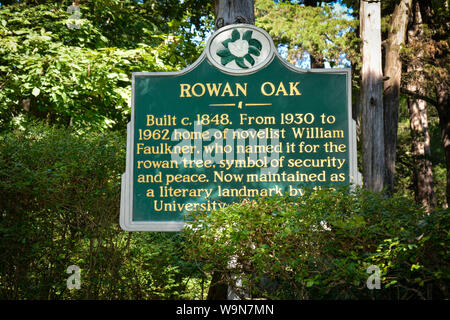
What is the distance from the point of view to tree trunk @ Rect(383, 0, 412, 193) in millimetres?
13812

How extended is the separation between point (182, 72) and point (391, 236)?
2926mm

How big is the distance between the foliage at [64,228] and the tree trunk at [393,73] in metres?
9.82

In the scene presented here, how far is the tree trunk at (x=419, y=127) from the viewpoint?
14773 mm

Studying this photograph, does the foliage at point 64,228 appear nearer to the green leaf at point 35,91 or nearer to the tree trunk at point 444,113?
the green leaf at point 35,91

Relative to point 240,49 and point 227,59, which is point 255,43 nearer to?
point 240,49

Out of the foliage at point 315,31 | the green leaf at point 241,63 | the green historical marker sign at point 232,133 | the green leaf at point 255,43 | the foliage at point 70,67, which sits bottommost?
the green historical marker sign at point 232,133

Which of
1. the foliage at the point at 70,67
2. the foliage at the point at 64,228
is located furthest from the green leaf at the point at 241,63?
the foliage at the point at 70,67

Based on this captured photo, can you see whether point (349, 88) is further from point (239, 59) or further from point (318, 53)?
point (318, 53)

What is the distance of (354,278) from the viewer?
12.4ft

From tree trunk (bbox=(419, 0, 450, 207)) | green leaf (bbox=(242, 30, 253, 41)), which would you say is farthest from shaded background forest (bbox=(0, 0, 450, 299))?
tree trunk (bbox=(419, 0, 450, 207))

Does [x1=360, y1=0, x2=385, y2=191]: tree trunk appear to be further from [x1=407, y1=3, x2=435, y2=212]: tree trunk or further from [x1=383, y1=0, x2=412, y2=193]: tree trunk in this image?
[x1=383, y1=0, x2=412, y2=193]: tree trunk

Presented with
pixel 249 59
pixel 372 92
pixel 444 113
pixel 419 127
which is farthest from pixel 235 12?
pixel 419 127

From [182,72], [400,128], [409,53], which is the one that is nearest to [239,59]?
[182,72]

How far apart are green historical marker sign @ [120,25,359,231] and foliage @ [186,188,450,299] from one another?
0.58 meters
